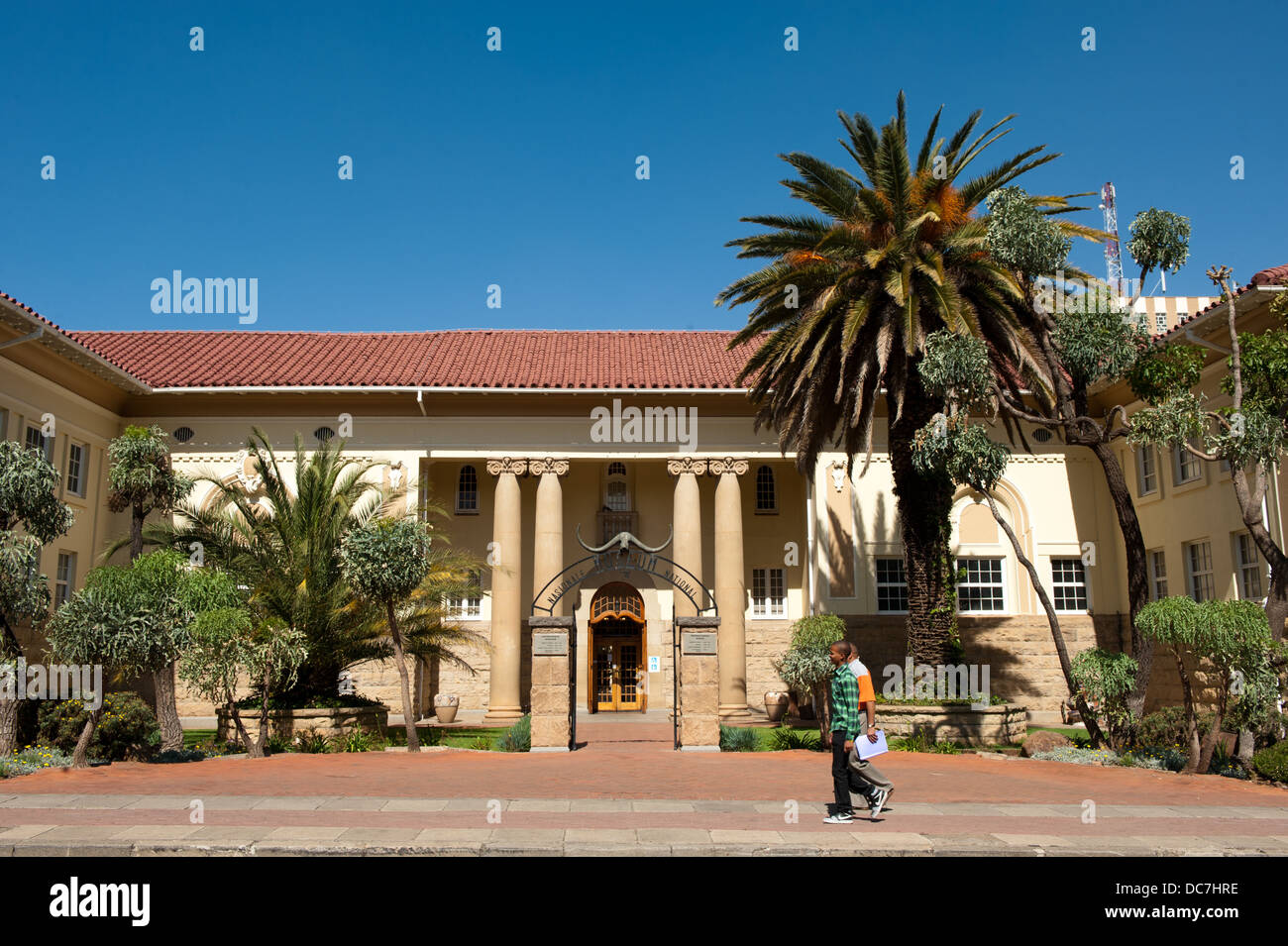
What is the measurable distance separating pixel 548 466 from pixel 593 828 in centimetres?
2007

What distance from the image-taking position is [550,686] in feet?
60.1

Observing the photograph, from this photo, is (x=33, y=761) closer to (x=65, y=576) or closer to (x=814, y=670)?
(x=65, y=576)

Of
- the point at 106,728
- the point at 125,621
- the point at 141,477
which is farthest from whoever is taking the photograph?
the point at 141,477

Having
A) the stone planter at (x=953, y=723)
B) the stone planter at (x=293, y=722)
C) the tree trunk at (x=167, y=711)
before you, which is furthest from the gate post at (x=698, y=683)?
the tree trunk at (x=167, y=711)

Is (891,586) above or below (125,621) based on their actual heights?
above

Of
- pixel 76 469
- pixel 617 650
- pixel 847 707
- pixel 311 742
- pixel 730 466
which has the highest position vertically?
pixel 730 466

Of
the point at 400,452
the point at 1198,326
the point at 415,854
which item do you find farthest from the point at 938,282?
the point at 400,452

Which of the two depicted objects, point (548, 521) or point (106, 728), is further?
point (548, 521)

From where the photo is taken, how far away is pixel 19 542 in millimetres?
15867

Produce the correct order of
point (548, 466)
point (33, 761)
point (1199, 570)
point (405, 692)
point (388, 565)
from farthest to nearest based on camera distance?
point (548, 466)
point (1199, 570)
point (405, 692)
point (388, 565)
point (33, 761)

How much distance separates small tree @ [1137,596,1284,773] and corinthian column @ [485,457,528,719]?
17.6 meters

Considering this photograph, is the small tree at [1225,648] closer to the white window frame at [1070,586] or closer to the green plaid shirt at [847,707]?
the green plaid shirt at [847,707]

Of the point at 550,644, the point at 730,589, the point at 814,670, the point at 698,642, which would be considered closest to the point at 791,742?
the point at 814,670

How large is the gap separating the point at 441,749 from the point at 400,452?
1257 centimetres
